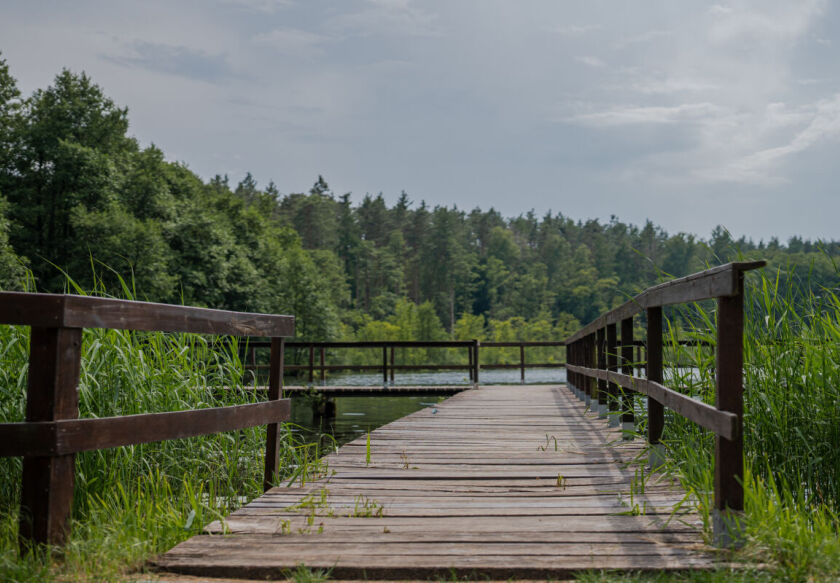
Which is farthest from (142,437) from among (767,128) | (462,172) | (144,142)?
(767,128)

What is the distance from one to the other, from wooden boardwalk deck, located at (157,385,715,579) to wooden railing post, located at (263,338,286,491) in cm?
18

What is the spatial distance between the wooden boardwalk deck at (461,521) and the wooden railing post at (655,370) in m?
0.22

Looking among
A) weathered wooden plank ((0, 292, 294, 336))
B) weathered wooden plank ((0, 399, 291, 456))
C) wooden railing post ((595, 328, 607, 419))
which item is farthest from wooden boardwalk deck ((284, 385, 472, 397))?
weathered wooden plank ((0, 292, 294, 336))

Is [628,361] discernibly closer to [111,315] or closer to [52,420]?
[111,315]

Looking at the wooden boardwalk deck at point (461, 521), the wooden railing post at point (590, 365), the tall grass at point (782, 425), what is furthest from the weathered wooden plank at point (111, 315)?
the wooden railing post at point (590, 365)

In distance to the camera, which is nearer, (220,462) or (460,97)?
(220,462)

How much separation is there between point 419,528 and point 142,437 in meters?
1.12

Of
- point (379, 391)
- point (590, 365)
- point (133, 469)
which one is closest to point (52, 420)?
point (133, 469)

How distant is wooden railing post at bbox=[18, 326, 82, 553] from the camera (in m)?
2.15

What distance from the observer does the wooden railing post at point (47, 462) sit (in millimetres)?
2152

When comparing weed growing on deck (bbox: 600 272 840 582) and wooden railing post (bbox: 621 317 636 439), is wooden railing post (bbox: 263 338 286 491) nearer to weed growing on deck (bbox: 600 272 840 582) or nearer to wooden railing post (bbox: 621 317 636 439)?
weed growing on deck (bbox: 600 272 840 582)

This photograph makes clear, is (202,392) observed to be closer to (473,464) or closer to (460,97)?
(473,464)

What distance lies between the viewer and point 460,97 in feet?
168

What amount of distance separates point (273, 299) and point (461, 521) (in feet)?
116
